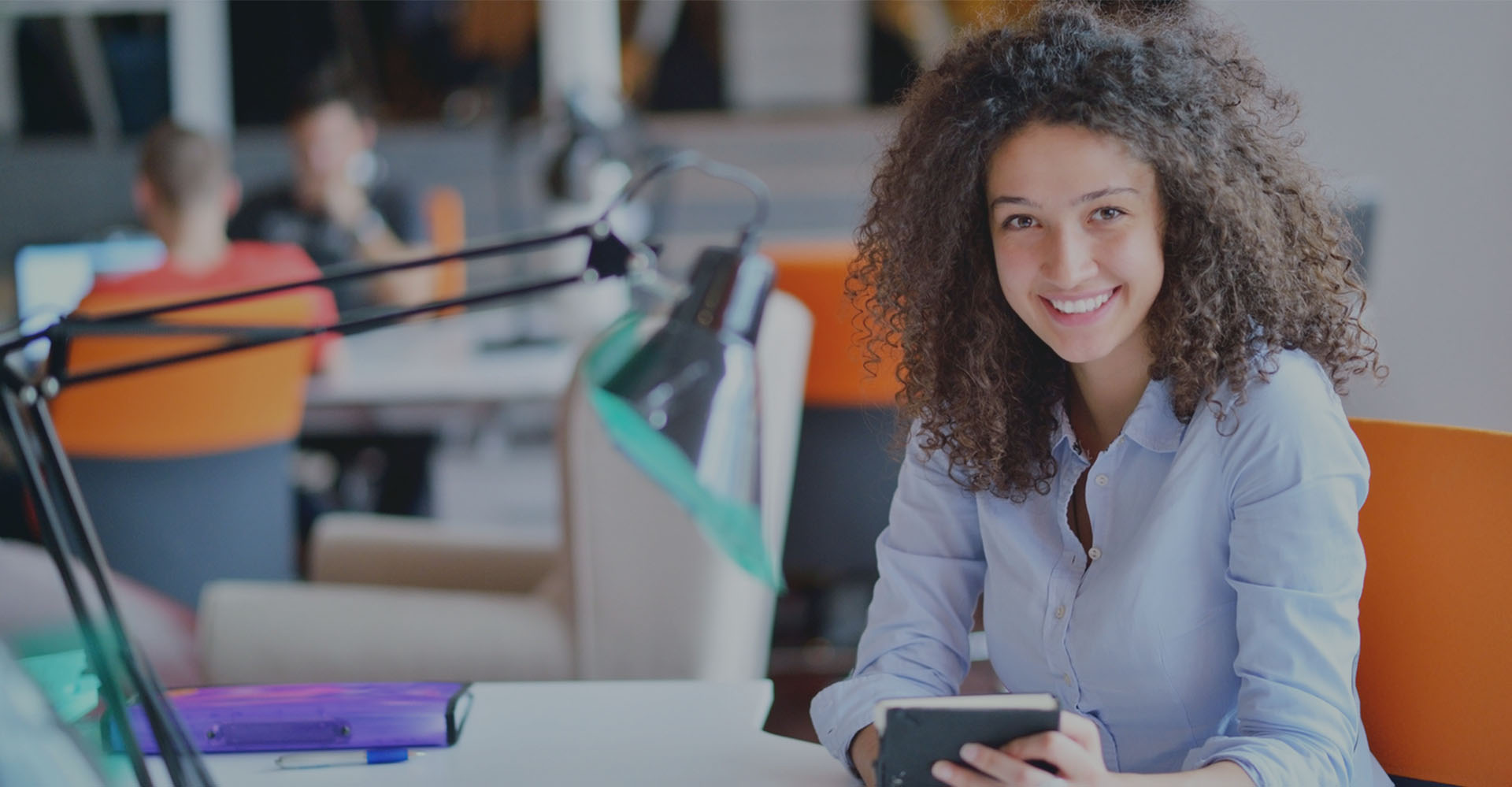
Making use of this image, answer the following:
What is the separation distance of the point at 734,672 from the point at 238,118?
17.7ft

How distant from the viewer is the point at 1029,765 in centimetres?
89

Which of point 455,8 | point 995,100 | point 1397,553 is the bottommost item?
point 1397,553

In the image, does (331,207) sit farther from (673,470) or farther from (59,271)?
(673,470)

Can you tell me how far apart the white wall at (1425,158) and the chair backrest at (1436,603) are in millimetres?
1572

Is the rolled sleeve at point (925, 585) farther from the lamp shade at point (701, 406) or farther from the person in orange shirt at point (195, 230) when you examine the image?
the person in orange shirt at point (195, 230)

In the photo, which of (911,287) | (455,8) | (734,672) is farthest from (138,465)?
(455,8)

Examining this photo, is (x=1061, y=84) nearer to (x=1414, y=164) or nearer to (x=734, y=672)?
(x=734, y=672)

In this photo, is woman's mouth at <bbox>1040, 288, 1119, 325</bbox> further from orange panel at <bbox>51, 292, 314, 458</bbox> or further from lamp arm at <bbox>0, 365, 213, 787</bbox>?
orange panel at <bbox>51, 292, 314, 458</bbox>

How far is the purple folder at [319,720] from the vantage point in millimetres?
1116

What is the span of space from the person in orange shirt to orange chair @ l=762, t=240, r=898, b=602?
1045mm

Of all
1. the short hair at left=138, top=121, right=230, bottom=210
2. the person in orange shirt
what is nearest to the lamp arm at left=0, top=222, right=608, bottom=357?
the person in orange shirt

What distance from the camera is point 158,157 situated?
3.01m

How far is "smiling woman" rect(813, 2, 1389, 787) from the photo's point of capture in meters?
1.02

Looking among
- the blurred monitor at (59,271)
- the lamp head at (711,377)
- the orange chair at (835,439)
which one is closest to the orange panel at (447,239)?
the blurred monitor at (59,271)
